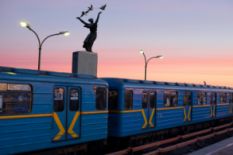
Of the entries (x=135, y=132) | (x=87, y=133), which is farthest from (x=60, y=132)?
(x=135, y=132)

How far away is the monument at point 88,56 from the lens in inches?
800

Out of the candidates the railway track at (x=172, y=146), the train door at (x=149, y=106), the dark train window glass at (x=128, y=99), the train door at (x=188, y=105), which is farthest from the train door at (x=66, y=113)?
the train door at (x=188, y=105)

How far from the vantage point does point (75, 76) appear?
44.5 ft

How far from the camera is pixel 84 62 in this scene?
20.6 meters

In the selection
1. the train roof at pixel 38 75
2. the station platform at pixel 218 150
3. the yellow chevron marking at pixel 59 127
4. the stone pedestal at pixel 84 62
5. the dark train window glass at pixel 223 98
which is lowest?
the station platform at pixel 218 150

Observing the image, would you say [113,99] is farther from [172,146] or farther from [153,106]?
[172,146]

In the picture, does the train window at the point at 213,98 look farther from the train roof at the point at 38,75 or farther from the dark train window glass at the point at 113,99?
the train roof at the point at 38,75

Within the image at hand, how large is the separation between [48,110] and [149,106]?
7.33 m

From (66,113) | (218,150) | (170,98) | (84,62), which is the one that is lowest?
(218,150)

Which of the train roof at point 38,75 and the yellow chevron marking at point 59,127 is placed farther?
the yellow chevron marking at point 59,127

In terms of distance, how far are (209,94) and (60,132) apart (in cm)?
1624

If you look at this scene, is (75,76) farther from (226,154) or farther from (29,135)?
(226,154)

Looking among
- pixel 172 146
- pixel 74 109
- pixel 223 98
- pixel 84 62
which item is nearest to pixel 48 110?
pixel 74 109

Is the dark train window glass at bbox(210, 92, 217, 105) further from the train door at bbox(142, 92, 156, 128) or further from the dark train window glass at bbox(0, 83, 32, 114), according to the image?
the dark train window glass at bbox(0, 83, 32, 114)
